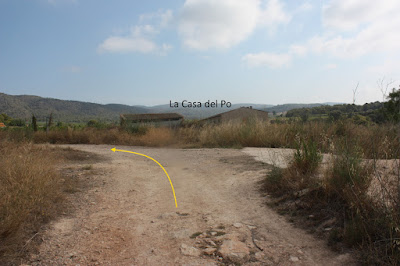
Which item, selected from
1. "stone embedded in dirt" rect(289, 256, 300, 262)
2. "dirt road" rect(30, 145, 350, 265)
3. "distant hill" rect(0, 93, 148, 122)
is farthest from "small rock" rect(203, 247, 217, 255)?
Answer: "distant hill" rect(0, 93, 148, 122)

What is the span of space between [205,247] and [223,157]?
635 centimetres

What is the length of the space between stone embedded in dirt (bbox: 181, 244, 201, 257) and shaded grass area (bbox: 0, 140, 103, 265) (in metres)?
1.70

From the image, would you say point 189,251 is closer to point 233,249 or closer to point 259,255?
point 233,249

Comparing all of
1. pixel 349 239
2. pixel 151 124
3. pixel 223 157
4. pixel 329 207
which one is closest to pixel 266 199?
pixel 329 207

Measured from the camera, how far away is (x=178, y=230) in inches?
149

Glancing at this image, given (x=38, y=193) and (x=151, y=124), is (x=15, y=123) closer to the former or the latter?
(x=151, y=124)

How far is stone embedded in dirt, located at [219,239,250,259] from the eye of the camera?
3057 millimetres

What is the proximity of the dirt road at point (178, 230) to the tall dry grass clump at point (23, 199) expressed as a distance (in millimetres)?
277

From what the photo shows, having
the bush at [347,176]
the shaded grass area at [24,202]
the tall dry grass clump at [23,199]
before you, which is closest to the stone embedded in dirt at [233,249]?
the bush at [347,176]

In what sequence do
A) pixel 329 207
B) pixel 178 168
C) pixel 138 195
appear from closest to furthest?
pixel 329 207 → pixel 138 195 → pixel 178 168

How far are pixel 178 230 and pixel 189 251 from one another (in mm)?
636

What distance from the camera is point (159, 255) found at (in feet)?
10.1

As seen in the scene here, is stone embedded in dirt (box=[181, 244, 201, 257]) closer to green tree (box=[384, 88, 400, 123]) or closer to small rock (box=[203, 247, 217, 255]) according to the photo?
small rock (box=[203, 247, 217, 255])

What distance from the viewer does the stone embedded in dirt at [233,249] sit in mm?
3057
